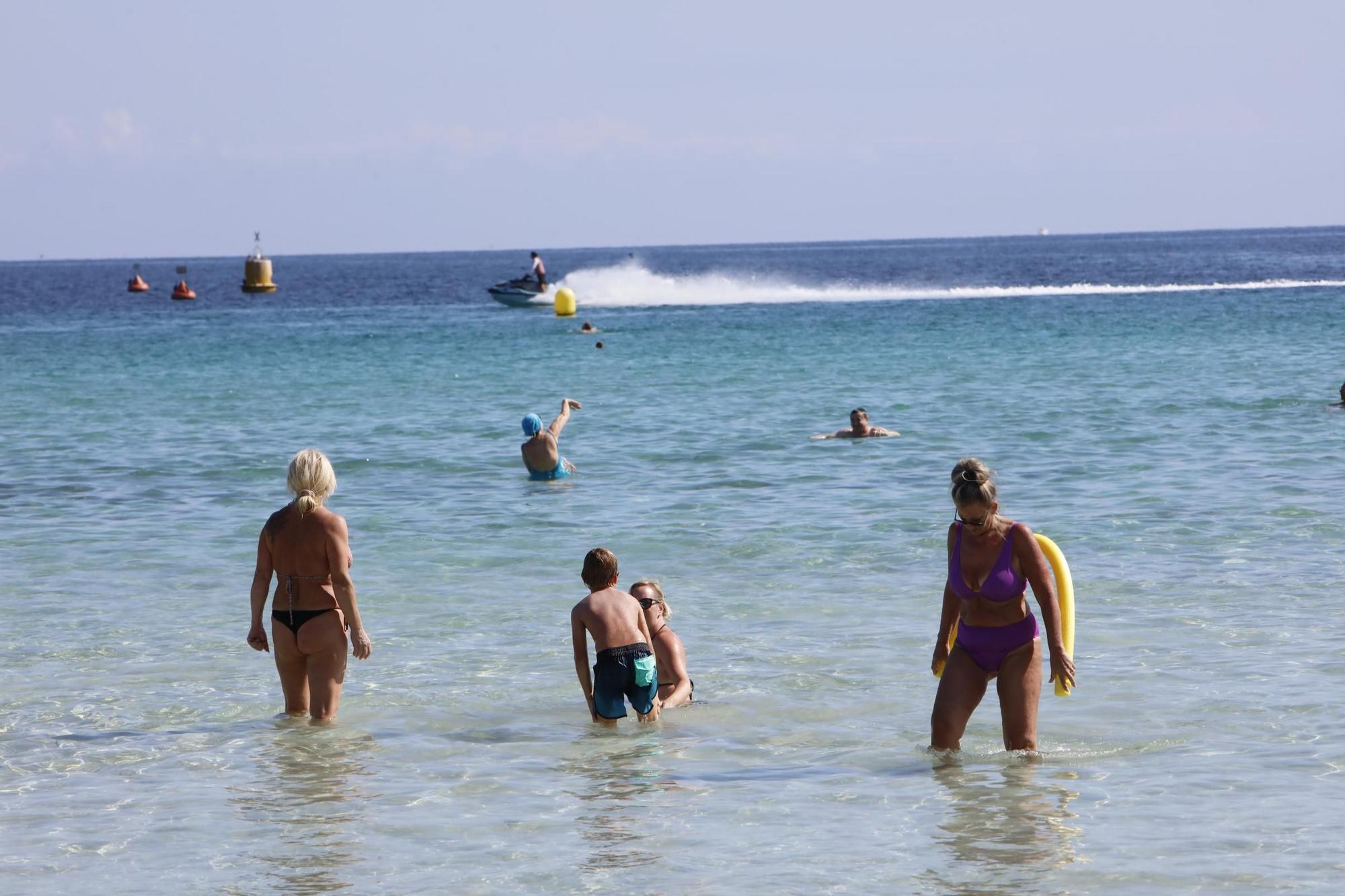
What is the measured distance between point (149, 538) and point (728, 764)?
30.3 feet

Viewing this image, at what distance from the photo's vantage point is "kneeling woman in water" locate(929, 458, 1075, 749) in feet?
22.5

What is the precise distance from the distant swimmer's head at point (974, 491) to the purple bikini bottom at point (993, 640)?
0.51 m

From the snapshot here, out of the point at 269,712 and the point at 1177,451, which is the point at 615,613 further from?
the point at 1177,451

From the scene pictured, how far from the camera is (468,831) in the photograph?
712 cm

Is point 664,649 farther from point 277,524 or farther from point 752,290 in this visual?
point 752,290

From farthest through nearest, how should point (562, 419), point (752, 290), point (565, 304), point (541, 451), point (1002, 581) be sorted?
point (752, 290) < point (565, 304) < point (541, 451) < point (562, 419) < point (1002, 581)

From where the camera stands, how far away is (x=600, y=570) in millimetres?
8414

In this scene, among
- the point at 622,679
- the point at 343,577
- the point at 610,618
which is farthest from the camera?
the point at 622,679

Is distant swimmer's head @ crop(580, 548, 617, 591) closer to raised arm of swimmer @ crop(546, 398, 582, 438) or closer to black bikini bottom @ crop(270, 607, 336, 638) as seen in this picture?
black bikini bottom @ crop(270, 607, 336, 638)

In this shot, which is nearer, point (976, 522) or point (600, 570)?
point (976, 522)

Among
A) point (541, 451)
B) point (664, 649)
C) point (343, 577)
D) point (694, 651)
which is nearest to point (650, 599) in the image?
point (664, 649)

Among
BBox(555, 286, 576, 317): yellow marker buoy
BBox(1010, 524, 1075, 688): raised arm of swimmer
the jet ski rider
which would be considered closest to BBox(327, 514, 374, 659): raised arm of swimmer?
BBox(1010, 524, 1075, 688): raised arm of swimmer

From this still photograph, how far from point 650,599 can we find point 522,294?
205 feet

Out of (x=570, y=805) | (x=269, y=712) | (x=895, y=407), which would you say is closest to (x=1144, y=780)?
(x=570, y=805)
